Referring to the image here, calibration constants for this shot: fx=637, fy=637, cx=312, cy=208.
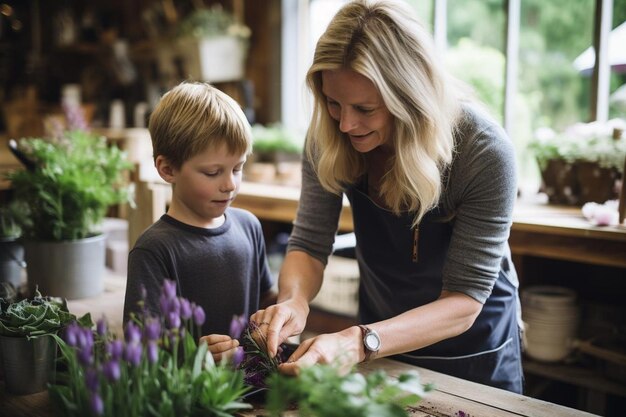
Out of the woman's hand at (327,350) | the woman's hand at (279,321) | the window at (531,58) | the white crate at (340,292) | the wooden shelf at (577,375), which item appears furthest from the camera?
the white crate at (340,292)

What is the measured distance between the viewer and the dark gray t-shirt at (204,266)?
1295 millimetres

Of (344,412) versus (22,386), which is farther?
(22,386)

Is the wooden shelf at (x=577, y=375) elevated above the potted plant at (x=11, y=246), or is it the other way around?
the potted plant at (x=11, y=246)

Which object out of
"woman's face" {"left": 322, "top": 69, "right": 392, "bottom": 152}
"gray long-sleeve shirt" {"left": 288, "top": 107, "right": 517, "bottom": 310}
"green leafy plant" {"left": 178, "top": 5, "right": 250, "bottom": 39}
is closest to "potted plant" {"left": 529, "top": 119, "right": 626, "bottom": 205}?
"gray long-sleeve shirt" {"left": 288, "top": 107, "right": 517, "bottom": 310}

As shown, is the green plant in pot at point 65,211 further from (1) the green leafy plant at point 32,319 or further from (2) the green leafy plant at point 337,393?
(2) the green leafy plant at point 337,393

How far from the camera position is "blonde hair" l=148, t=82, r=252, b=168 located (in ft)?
4.42

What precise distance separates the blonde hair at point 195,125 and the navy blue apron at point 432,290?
397 millimetres

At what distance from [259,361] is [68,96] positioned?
16.2 ft

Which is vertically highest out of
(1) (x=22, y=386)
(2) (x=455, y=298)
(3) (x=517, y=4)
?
(3) (x=517, y=4)

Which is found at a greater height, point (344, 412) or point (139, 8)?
point (139, 8)

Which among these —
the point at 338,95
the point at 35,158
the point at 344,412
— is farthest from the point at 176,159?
the point at 344,412

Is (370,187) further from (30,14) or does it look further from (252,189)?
(30,14)

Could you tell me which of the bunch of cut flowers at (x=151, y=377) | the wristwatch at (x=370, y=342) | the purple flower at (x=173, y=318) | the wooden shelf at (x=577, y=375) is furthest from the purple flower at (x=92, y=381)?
the wooden shelf at (x=577, y=375)

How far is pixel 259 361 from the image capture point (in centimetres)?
116
